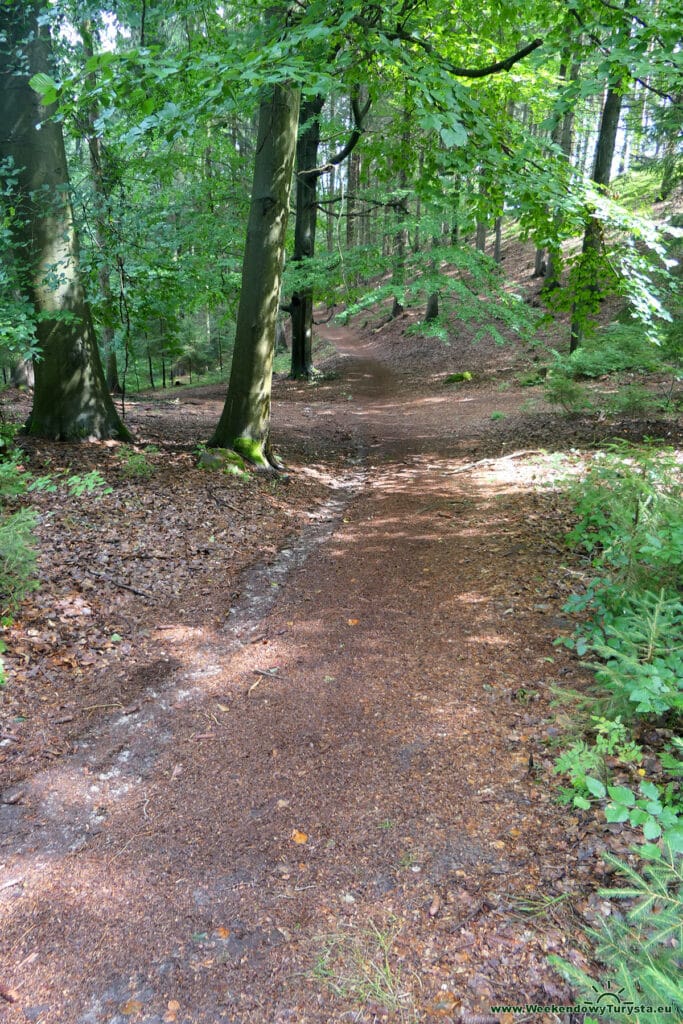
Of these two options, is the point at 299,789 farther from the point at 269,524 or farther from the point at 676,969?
the point at 269,524

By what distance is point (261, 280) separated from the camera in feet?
26.5

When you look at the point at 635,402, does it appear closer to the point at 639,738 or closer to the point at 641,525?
the point at 641,525

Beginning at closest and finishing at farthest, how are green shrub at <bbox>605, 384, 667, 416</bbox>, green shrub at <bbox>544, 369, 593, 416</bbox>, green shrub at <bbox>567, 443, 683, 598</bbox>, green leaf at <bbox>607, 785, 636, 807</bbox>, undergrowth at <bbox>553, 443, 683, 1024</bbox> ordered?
1. undergrowth at <bbox>553, 443, 683, 1024</bbox>
2. green leaf at <bbox>607, 785, 636, 807</bbox>
3. green shrub at <bbox>567, 443, 683, 598</bbox>
4. green shrub at <bbox>605, 384, 667, 416</bbox>
5. green shrub at <bbox>544, 369, 593, 416</bbox>

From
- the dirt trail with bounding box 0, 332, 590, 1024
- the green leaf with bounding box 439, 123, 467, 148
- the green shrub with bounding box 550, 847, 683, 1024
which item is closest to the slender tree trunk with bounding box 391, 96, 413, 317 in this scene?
the green leaf with bounding box 439, 123, 467, 148

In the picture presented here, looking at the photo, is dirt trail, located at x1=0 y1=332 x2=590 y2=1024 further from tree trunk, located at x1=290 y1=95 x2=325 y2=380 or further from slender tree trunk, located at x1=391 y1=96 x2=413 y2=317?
tree trunk, located at x1=290 y1=95 x2=325 y2=380

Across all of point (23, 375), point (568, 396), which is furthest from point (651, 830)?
point (23, 375)

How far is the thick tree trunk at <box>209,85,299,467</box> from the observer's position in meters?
7.74

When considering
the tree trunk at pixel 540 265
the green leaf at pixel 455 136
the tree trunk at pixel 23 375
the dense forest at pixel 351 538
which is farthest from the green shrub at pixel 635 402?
the tree trunk at pixel 540 265

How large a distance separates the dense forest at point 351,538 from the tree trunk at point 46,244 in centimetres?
4

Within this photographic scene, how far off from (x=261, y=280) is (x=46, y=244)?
279 centimetres

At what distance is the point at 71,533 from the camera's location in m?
6.07

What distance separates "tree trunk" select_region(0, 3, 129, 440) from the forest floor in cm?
127

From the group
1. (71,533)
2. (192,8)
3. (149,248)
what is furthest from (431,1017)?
(192,8)

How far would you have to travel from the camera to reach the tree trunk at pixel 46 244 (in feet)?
22.4
